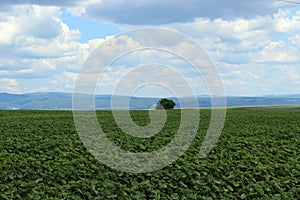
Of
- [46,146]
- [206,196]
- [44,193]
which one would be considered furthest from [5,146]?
[206,196]

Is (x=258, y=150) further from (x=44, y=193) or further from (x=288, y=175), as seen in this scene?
(x=44, y=193)

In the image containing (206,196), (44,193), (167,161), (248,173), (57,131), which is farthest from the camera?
(57,131)

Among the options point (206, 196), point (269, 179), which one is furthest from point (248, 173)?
point (206, 196)

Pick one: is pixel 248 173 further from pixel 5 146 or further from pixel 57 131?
pixel 57 131

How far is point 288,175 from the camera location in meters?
11.7

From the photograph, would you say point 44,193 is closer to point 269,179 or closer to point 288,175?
point 269,179

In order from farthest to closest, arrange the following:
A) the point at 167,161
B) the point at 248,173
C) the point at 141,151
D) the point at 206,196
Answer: the point at 141,151 → the point at 167,161 → the point at 248,173 → the point at 206,196

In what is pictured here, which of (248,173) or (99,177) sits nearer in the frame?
(99,177)

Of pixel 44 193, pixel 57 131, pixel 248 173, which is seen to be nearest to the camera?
pixel 44 193

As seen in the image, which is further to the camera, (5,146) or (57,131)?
(57,131)

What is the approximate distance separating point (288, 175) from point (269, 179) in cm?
76

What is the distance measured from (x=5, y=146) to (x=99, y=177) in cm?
650

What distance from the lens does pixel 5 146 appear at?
50.8ft

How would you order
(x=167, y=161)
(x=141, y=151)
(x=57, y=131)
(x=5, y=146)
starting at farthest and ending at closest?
(x=57, y=131)
(x=5, y=146)
(x=141, y=151)
(x=167, y=161)
